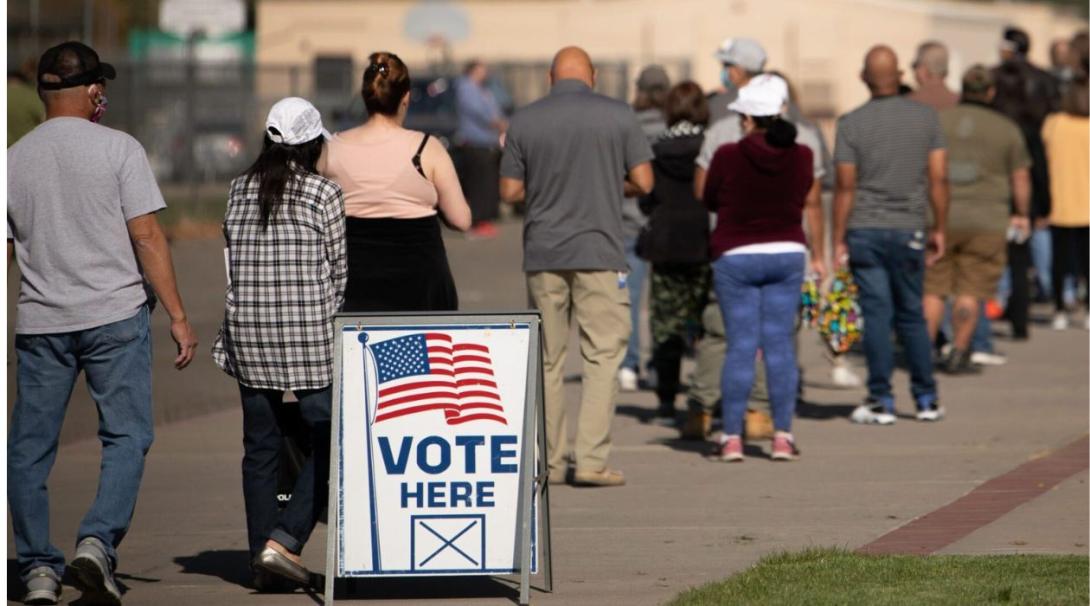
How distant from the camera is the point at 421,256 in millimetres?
8188

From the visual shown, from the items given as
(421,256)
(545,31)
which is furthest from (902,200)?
(545,31)

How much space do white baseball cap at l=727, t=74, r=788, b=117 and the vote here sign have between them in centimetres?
322

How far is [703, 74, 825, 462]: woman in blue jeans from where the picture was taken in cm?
1011

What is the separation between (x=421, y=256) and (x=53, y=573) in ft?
6.03

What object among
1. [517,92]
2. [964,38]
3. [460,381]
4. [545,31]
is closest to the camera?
[460,381]

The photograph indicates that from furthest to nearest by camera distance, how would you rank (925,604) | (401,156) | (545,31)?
1. (545,31)
2. (401,156)
3. (925,604)

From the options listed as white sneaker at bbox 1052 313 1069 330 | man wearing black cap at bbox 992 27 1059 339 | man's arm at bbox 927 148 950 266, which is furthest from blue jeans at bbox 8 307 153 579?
white sneaker at bbox 1052 313 1069 330

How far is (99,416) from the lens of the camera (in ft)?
24.5

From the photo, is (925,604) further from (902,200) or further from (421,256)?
(902,200)

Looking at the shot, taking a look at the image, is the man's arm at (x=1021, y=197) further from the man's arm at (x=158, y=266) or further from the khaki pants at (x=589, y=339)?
the man's arm at (x=158, y=266)

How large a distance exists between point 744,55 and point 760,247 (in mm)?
1947

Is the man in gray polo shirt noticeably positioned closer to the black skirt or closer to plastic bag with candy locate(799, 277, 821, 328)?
the black skirt

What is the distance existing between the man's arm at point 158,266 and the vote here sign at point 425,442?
25.0 inches

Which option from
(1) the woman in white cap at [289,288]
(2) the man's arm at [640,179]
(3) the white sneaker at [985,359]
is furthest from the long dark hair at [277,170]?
(3) the white sneaker at [985,359]
